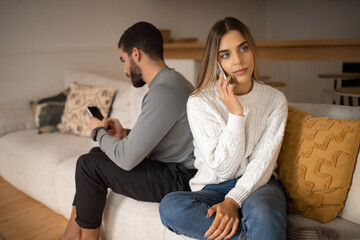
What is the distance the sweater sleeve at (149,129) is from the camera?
1.37 m

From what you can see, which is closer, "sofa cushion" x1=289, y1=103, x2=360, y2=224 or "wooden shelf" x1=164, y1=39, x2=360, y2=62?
"sofa cushion" x1=289, y1=103, x2=360, y2=224

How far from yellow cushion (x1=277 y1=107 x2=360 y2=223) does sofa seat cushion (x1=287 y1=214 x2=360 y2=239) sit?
0.02m

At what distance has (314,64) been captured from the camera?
18.2 feet

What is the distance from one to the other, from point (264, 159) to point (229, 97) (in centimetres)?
27

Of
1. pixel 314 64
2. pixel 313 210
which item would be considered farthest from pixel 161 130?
pixel 314 64

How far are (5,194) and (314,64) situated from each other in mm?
4859

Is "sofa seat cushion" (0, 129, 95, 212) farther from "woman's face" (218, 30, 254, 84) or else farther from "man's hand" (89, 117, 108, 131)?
"woman's face" (218, 30, 254, 84)

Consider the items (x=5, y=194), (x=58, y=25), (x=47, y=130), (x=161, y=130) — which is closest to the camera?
(x=161, y=130)

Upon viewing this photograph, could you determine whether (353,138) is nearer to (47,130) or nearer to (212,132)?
(212,132)

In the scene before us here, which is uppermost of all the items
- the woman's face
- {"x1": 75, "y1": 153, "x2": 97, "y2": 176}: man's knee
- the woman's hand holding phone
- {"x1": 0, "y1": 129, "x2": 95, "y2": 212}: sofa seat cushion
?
the woman's face

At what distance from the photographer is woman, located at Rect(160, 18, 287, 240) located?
1.15 metres

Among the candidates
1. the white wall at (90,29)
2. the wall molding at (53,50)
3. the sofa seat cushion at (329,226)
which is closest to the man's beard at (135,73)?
the sofa seat cushion at (329,226)

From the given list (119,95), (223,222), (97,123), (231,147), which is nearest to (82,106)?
(119,95)

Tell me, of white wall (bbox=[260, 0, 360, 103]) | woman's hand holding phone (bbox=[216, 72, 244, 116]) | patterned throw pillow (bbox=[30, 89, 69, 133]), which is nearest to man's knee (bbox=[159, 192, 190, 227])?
woman's hand holding phone (bbox=[216, 72, 244, 116])
